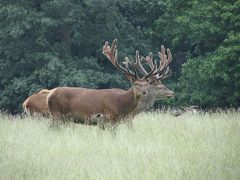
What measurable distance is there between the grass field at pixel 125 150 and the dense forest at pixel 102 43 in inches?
371

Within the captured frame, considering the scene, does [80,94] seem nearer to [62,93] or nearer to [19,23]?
[62,93]

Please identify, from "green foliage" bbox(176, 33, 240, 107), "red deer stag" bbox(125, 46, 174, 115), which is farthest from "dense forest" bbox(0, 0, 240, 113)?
"red deer stag" bbox(125, 46, 174, 115)

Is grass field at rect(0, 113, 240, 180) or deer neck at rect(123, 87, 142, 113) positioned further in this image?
deer neck at rect(123, 87, 142, 113)

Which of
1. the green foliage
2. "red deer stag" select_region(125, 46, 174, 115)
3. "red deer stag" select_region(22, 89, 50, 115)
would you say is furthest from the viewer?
the green foliage

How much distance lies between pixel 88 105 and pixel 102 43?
13692mm

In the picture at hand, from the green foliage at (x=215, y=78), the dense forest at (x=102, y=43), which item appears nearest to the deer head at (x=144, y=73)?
the green foliage at (x=215, y=78)

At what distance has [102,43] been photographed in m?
25.0

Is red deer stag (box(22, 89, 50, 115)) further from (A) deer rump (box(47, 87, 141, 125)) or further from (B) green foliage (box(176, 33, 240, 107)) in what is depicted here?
(B) green foliage (box(176, 33, 240, 107))

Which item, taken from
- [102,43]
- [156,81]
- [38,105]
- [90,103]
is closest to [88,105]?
[90,103]

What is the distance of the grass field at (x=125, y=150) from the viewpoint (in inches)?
298

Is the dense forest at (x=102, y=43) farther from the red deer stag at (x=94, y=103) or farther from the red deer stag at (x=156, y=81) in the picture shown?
the red deer stag at (x=94, y=103)

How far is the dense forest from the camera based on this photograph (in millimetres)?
21938

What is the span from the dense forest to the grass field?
9.43 meters

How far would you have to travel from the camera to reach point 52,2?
78.2 ft
